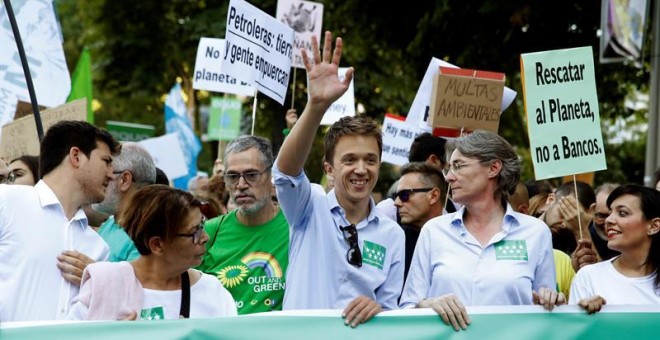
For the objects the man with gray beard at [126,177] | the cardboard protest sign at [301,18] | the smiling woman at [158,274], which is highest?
the cardboard protest sign at [301,18]

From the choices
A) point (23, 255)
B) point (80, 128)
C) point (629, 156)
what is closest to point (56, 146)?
point (80, 128)

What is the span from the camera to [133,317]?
4.62 meters

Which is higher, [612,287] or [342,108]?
[342,108]

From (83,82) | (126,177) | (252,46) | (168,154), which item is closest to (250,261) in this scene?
(126,177)

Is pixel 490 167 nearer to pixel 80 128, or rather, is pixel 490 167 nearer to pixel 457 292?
pixel 457 292

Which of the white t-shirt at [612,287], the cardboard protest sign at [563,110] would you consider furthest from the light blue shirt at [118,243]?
the cardboard protest sign at [563,110]

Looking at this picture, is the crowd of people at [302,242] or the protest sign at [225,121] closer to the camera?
the crowd of people at [302,242]

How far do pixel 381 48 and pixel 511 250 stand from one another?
13689mm

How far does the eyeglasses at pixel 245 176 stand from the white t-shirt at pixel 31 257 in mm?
1227

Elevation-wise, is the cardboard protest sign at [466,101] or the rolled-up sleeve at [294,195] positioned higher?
the cardboard protest sign at [466,101]

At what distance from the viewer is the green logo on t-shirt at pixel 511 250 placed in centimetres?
523

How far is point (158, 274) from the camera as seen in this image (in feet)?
15.7

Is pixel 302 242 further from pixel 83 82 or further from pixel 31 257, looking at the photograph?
pixel 83 82

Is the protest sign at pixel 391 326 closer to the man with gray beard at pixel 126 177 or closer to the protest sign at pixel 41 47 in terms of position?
the man with gray beard at pixel 126 177
